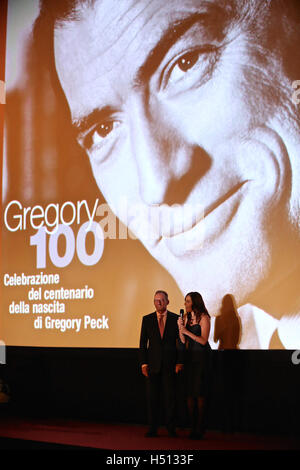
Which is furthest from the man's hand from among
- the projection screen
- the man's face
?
the projection screen

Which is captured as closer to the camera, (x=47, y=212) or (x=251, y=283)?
(x=251, y=283)

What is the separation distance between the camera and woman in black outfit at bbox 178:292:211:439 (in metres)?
5.73

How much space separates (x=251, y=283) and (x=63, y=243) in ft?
6.98

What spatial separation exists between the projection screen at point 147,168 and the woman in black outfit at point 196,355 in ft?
1.20

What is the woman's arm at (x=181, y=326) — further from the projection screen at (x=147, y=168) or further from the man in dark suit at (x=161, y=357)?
the projection screen at (x=147, y=168)

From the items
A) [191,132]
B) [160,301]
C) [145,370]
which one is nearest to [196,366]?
[145,370]

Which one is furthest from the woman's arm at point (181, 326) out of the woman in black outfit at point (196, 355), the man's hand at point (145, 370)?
the man's hand at point (145, 370)

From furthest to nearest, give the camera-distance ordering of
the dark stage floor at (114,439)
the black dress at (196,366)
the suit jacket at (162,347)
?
1. the suit jacket at (162,347)
2. the black dress at (196,366)
3. the dark stage floor at (114,439)

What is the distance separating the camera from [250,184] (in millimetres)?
5953

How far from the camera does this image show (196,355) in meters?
5.77

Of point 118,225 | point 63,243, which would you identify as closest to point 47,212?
point 63,243

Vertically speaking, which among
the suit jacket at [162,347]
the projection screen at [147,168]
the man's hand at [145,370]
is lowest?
the man's hand at [145,370]

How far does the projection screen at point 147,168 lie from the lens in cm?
587
